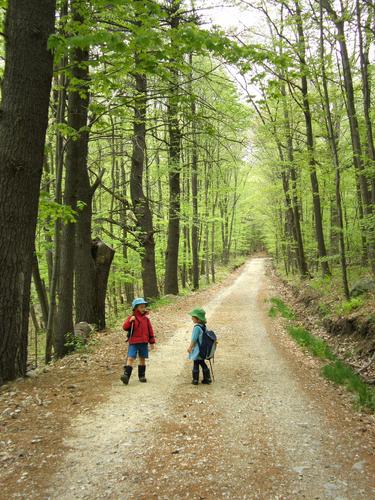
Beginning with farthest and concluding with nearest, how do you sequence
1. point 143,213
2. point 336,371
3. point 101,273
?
point 143,213 → point 101,273 → point 336,371

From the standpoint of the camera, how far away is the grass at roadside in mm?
6660

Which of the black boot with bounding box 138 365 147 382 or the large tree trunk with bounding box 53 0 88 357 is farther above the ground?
the large tree trunk with bounding box 53 0 88 357

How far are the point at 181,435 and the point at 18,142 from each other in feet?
16.7

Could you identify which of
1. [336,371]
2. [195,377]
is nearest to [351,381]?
[336,371]

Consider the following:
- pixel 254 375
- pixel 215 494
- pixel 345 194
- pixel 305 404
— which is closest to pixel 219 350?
pixel 254 375

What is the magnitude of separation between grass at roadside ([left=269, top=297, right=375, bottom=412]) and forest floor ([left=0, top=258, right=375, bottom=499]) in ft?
0.75

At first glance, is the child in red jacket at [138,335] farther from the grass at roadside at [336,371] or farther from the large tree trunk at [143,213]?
the large tree trunk at [143,213]

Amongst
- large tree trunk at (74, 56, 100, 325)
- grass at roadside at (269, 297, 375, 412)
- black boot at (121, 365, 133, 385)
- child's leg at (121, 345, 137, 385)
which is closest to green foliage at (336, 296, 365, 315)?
grass at roadside at (269, 297, 375, 412)

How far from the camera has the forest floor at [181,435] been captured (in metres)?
3.95

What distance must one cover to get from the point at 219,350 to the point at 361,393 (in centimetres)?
394

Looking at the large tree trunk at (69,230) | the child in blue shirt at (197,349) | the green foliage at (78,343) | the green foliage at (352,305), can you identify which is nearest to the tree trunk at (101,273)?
the green foliage at (78,343)

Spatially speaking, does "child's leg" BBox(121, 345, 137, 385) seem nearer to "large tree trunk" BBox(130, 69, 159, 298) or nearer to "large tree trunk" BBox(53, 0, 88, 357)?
"large tree trunk" BBox(53, 0, 88, 357)

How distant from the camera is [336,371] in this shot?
7.81 metres

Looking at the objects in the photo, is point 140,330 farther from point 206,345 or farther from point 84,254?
point 84,254
